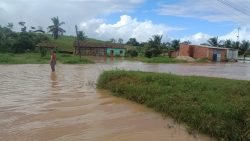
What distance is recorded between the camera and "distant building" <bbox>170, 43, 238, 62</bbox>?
53.6m

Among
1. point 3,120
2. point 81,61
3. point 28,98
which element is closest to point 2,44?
point 81,61

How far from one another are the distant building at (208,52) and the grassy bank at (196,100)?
42457 mm

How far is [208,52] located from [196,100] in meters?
46.1

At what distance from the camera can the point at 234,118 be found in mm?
7324

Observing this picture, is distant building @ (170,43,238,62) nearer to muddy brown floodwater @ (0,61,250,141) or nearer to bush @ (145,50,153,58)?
bush @ (145,50,153,58)

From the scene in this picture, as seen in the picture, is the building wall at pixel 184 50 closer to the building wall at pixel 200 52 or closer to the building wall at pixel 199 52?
the building wall at pixel 200 52

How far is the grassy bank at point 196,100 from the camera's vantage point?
719cm

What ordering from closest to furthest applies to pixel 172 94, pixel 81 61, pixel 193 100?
pixel 193 100 → pixel 172 94 → pixel 81 61

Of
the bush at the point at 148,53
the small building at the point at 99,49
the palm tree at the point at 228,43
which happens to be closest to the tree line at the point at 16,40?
the small building at the point at 99,49

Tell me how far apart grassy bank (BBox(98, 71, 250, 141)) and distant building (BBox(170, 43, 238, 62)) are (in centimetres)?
4246

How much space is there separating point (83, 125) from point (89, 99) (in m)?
3.40

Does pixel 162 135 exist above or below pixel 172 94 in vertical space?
below

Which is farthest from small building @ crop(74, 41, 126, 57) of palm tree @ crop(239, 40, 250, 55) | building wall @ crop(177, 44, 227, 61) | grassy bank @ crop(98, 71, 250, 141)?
grassy bank @ crop(98, 71, 250, 141)

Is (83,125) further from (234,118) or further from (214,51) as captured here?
(214,51)
